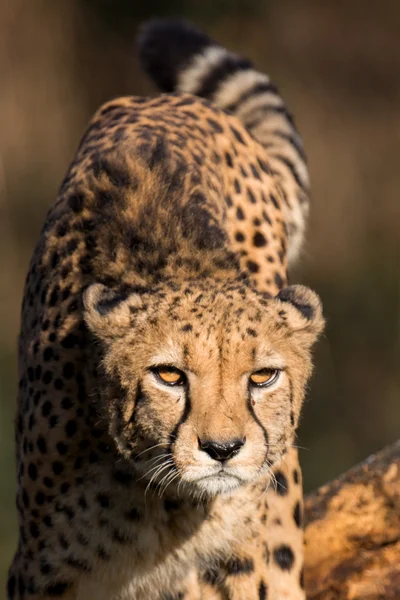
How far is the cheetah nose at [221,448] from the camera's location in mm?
2156

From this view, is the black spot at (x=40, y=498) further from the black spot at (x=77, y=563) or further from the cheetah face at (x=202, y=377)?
the cheetah face at (x=202, y=377)

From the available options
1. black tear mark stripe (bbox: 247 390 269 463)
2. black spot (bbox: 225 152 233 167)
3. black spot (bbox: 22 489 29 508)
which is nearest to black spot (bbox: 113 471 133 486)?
black spot (bbox: 22 489 29 508)

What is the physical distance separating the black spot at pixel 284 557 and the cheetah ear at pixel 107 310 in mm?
814

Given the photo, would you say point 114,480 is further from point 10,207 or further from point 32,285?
point 10,207

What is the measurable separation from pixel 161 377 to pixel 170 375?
2 centimetres

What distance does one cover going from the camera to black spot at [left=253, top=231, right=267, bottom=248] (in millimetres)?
3047

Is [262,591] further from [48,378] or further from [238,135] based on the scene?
[238,135]

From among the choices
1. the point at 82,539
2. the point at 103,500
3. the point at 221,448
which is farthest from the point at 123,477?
the point at 221,448

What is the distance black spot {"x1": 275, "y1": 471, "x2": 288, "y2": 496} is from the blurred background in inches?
159

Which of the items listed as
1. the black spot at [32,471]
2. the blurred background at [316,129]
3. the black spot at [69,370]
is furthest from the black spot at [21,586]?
the blurred background at [316,129]

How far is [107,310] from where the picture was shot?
2379 mm

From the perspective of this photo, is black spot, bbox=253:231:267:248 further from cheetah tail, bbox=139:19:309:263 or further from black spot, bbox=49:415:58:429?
black spot, bbox=49:415:58:429

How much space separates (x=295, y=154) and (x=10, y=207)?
14.4 ft

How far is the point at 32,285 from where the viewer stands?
9.64 feet
